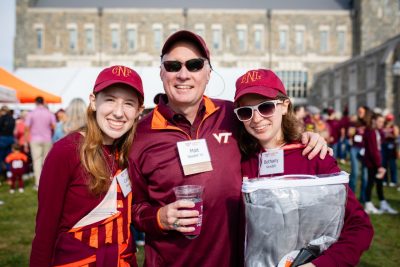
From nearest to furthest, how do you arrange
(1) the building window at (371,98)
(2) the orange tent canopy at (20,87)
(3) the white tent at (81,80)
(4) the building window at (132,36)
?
1. (2) the orange tent canopy at (20,87)
2. (3) the white tent at (81,80)
3. (1) the building window at (371,98)
4. (4) the building window at (132,36)

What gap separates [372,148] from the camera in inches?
260

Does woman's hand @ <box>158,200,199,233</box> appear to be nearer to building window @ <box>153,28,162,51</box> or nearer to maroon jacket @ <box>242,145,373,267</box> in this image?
maroon jacket @ <box>242,145,373,267</box>

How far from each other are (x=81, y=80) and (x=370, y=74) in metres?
18.9

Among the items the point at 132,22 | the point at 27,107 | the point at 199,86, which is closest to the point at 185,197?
the point at 199,86

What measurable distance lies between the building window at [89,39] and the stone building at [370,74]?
19.3m

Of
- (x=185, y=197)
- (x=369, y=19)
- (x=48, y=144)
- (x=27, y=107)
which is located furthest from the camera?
(x=369, y=19)

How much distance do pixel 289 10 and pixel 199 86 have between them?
3496cm

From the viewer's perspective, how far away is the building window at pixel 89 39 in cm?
3406

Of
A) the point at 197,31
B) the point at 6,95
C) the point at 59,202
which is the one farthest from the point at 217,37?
the point at 59,202

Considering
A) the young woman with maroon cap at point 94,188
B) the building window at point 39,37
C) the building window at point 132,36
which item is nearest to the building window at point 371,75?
the building window at point 132,36

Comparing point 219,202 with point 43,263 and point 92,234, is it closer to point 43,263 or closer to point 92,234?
point 92,234

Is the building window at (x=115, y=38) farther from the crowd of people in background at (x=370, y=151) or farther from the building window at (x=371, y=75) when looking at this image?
the crowd of people in background at (x=370, y=151)

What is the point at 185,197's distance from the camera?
1.64 metres

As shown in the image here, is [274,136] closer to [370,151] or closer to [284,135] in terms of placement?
[284,135]
